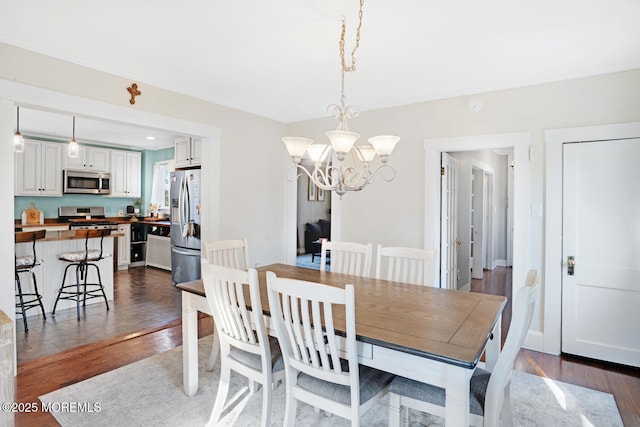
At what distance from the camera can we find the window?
23.4 feet

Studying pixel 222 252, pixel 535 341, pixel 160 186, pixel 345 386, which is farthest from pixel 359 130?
pixel 160 186

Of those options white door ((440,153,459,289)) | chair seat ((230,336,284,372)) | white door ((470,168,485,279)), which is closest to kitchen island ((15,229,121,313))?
chair seat ((230,336,284,372))

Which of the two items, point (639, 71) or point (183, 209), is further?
point (183, 209)

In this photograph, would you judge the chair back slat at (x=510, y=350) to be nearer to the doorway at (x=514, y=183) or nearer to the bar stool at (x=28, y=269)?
the doorway at (x=514, y=183)

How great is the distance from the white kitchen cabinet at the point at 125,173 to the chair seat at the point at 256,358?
6.07 m

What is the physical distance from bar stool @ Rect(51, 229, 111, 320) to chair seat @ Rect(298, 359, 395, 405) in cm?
328

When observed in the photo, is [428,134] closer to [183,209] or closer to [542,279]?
[542,279]

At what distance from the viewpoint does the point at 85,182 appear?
642cm

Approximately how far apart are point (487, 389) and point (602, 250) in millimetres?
2189

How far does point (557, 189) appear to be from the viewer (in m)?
3.04

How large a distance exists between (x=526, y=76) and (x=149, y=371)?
392 cm

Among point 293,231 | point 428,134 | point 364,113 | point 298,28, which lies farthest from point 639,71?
point 293,231

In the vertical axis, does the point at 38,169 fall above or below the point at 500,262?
above

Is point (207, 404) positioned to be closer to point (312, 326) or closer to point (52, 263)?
point (312, 326)
